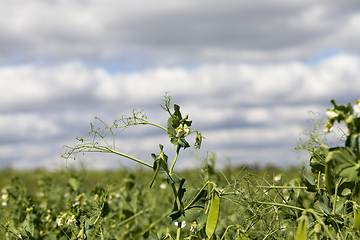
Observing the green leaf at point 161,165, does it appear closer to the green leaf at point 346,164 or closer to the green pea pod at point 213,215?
the green pea pod at point 213,215

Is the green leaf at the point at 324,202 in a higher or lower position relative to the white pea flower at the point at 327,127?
lower

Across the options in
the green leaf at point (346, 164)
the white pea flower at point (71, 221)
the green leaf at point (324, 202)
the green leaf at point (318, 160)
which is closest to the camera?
the green leaf at point (346, 164)

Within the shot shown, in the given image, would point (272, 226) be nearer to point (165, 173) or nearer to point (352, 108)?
point (165, 173)

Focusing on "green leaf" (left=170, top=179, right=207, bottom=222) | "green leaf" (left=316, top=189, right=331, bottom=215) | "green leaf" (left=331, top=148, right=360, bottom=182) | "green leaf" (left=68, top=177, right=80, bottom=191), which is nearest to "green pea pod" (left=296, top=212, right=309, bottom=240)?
"green leaf" (left=331, top=148, right=360, bottom=182)

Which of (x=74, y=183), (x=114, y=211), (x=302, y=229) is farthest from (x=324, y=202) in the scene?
(x=74, y=183)

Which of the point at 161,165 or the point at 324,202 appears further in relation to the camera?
the point at 324,202

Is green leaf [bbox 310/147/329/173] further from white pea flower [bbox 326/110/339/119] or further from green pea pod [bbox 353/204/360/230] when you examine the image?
white pea flower [bbox 326/110/339/119]

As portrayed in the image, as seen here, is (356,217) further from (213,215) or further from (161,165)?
(161,165)

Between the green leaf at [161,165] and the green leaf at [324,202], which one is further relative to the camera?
the green leaf at [324,202]

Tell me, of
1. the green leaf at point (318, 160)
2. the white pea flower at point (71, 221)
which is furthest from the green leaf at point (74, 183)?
the green leaf at point (318, 160)

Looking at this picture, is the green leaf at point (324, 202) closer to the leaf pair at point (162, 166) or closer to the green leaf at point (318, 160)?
the green leaf at point (318, 160)

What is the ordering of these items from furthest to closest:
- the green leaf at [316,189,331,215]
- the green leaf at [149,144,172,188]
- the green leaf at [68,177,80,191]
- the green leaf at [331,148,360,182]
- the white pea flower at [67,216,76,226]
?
the green leaf at [68,177,80,191]
the white pea flower at [67,216,76,226]
the green leaf at [316,189,331,215]
the green leaf at [149,144,172,188]
the green leaf at [331,148,360,182]

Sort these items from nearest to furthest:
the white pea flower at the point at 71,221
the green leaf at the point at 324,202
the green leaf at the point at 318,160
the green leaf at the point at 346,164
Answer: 1. the green leaf at the point at 346,164
2. the green leaf at the point at 324,202
3. the green leaf at the point at 318,160
4. the white pea flower at the point at 71,221

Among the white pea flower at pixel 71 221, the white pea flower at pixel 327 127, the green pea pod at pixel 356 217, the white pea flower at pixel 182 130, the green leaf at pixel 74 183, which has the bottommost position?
the green pea pod at pixel 356 217
